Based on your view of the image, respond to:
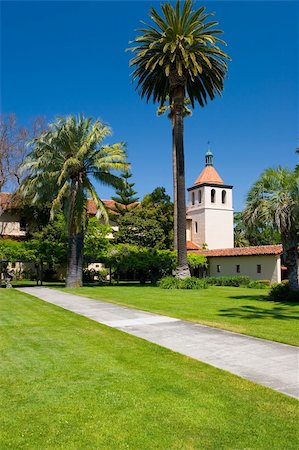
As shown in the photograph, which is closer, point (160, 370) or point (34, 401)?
point (34, 401)

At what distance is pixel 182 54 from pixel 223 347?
22544 millimetres

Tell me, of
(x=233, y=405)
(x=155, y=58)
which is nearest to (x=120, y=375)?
(x=233, y=405)

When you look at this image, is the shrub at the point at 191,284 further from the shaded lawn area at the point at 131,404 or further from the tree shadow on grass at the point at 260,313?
the shaded lawn area at the point at 131,404

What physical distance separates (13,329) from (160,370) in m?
5.57

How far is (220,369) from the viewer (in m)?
6.96

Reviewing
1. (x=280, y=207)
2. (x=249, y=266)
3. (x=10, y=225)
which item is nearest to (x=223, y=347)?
(x=280, y=207)

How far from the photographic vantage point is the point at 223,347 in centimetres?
863

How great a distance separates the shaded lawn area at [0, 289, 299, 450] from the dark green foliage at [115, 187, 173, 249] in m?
30.9

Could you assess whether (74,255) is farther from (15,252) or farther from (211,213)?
(211,213)

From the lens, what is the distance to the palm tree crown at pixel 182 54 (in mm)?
27266

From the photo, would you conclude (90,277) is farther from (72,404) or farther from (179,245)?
(72,404)

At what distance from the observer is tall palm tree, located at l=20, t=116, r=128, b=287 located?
2789 cm

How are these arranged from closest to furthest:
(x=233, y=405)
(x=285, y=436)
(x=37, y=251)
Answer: (x=285, y=436), (x=233, y=405), (x=37, y=251)

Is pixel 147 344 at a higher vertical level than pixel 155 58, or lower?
lower
